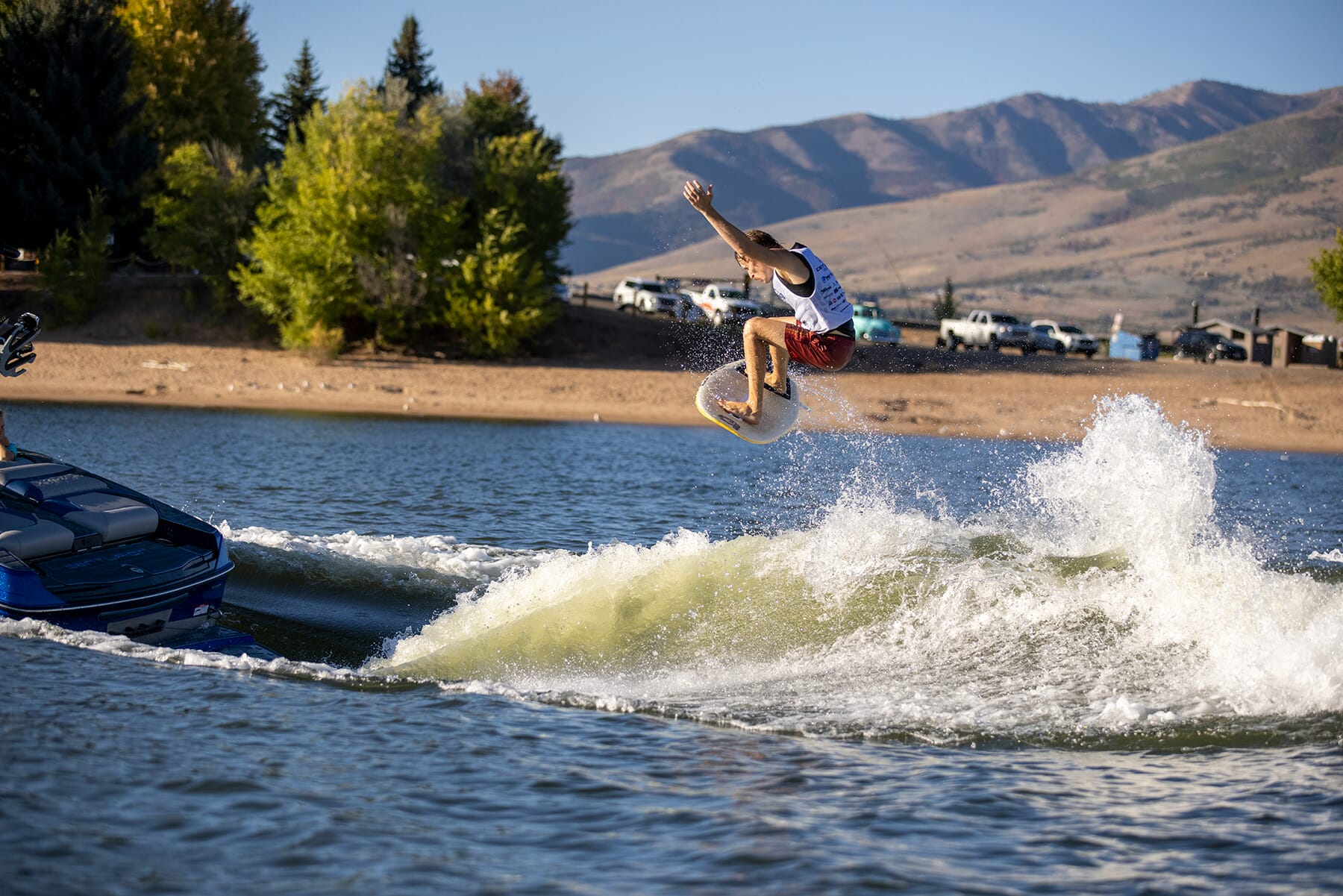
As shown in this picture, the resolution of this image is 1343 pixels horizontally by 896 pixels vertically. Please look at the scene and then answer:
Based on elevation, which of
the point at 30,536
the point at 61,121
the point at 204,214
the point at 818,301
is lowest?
the point at 30,536

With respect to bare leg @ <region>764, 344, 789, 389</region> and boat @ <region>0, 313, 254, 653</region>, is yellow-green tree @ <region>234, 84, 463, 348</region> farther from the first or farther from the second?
bare leg @ <region>764, 344, 789, 389</region>

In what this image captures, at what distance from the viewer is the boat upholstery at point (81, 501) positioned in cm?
1005

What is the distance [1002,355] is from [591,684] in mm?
34721

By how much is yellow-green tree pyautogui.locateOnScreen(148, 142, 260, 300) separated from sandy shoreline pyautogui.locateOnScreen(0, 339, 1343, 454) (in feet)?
17.4

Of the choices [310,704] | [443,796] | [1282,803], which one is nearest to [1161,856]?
[1282,803]

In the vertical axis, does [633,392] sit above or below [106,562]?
above

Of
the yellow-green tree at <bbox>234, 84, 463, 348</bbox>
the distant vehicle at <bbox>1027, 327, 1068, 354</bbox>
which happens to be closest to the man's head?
the yellow-green tree at <bbox>234, 84, 463, 348</bbox>

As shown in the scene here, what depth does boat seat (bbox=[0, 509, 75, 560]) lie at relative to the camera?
9.45 meters

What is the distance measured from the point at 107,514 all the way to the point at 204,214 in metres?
34.9

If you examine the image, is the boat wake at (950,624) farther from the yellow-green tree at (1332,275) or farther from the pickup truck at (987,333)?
the yellow-green tree at (1332,275)

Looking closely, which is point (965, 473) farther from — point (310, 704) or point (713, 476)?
point (310, 704)

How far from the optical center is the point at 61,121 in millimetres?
42219

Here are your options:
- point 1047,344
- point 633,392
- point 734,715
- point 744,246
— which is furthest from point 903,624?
point 1047,344

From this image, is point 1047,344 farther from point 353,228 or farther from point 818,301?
point 818,301
